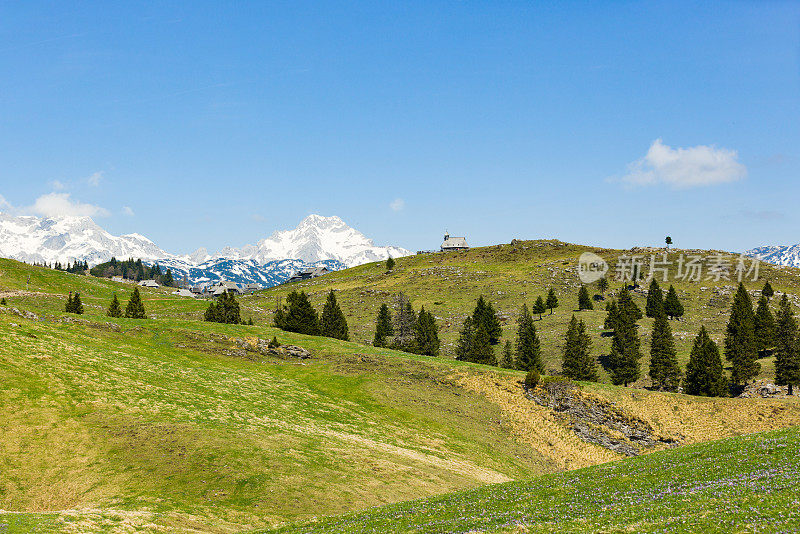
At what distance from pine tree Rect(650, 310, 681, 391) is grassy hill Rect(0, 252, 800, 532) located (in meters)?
21.8

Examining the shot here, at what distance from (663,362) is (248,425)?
7331cm

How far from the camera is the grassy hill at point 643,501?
18.2 metres

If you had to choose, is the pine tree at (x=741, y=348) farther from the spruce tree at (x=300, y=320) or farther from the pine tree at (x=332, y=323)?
the spruce tree at (x=300, y=320)

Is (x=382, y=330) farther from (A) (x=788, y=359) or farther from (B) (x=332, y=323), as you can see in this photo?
(A) (x=788, y=359)

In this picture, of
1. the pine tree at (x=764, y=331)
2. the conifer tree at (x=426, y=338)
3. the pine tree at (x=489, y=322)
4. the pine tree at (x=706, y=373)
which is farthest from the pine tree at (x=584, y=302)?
the pine tree at (x=706, y=373)

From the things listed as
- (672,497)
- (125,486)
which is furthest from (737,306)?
(125,486)

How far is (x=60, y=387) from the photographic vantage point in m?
46.7

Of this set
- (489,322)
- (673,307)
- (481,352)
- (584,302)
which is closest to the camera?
(481,352)

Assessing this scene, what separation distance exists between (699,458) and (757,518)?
1468 centimetres

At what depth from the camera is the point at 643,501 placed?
22.2 meters

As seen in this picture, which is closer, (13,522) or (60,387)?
(13,522)

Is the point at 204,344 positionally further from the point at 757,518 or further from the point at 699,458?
the point at 757,518

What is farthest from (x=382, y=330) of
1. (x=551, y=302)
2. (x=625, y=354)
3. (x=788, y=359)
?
(x=788, y=359)

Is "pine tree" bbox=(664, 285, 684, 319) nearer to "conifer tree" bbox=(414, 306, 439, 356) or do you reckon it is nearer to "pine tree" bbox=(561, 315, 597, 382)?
"pine tree" bbox=(561, 315, 597, 382)
